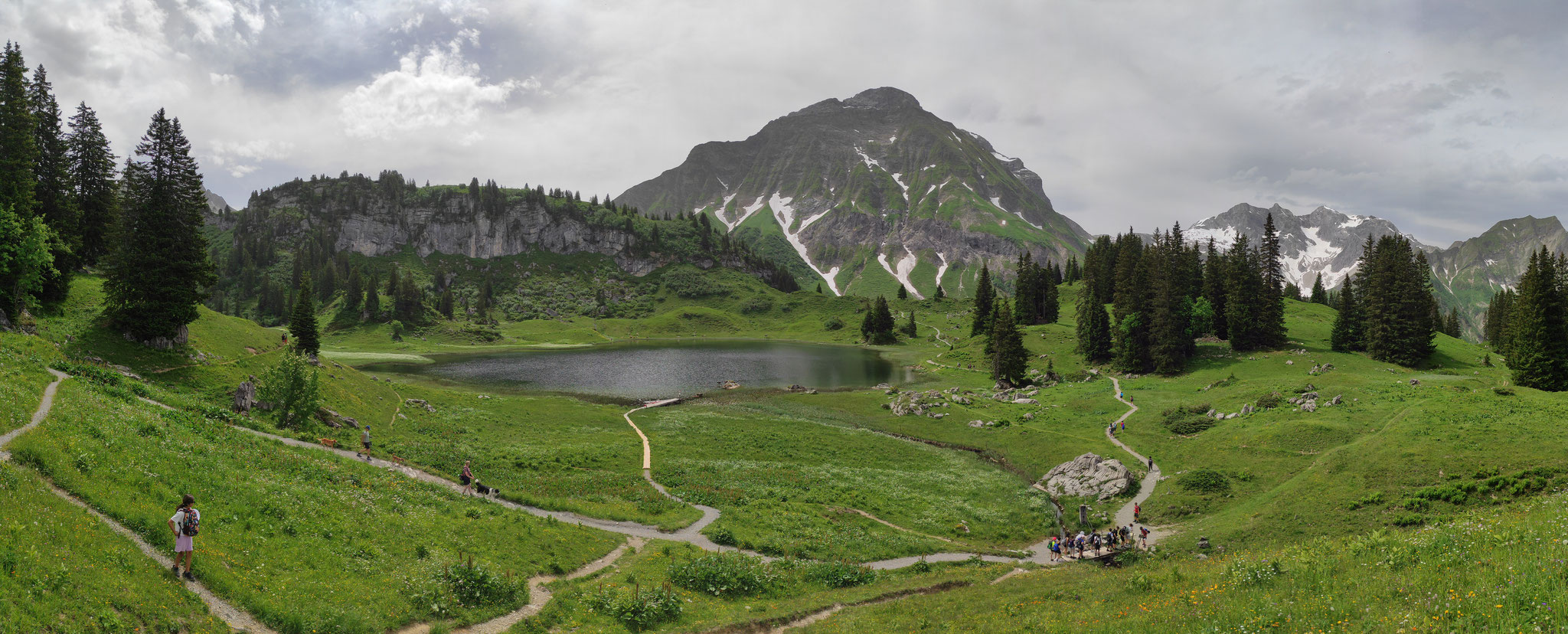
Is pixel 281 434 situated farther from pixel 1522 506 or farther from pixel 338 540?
pixel 1522 506

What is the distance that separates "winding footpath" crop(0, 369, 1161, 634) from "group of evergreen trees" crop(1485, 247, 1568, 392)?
38.6 metres

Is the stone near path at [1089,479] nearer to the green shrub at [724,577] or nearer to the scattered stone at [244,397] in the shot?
the green shrub at [724,577]

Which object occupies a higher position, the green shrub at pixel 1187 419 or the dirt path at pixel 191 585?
the dirt path at pixel 191 585

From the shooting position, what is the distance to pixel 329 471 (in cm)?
2831

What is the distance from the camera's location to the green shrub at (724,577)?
2569 cm

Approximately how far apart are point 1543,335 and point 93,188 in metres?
142

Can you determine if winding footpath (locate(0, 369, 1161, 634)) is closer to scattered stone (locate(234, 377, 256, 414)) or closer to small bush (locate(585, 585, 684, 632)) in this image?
small bush (locate(585, 585, 684, 632))

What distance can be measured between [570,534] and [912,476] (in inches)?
1219

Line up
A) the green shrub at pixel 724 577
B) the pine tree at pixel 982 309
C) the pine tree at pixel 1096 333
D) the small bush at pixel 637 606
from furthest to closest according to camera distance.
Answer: the pine tree at pixel 982 309 → the pine tree at pixel 1096 333 → the green shrub at pixel 724 577 → the small bush at pixel 637 606

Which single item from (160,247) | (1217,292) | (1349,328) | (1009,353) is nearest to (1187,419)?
(1009,353)

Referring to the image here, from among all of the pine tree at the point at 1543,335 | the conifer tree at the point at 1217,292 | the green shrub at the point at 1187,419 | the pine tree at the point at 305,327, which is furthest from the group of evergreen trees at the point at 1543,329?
the pine tree at the point at 305,327

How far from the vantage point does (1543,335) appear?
55.8m

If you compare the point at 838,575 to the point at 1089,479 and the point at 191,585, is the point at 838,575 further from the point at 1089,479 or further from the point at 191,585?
the point at 1089,479

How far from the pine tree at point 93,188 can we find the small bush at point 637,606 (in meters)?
74.5
